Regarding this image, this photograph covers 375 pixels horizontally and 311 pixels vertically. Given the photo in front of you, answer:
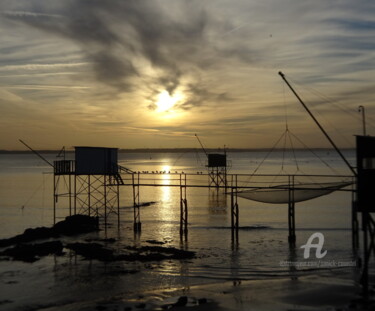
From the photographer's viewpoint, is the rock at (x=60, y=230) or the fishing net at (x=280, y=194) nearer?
the fishing net at (x=280, y=194)

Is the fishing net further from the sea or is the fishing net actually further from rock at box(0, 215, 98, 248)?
rock at box(0, 215, 98, 248)

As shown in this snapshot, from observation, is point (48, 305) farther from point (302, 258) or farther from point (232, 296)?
point (302, 258)

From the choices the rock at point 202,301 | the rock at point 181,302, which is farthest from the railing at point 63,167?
the rock at point 202,301

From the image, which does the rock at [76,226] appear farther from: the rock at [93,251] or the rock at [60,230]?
the rock at [93,251]

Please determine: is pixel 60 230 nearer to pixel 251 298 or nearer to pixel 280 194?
pixel 280 194

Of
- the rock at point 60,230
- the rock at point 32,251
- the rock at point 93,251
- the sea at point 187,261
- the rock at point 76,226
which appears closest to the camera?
the sea at point 187,261

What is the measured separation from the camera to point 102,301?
55.1ft

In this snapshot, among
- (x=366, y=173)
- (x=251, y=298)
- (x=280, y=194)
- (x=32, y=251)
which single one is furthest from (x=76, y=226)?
(x=366, y=173)

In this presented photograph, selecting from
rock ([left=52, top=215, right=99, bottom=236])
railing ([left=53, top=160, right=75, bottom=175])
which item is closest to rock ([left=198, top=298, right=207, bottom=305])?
rock ([left=52, top=215, right=99, bottom=236])

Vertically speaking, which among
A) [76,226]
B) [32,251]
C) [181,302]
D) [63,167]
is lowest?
[181,302]

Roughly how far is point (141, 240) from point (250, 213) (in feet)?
55.1

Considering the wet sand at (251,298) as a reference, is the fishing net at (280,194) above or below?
above

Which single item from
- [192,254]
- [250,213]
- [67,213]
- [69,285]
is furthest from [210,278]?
[67,213]

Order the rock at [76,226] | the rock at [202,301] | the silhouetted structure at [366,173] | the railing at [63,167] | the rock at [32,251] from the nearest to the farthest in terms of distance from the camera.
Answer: the rock at [202,301], the silhouetted structure at [366,173], the rock at [32,251], the rock at [76,226], the railing at [63,167]
